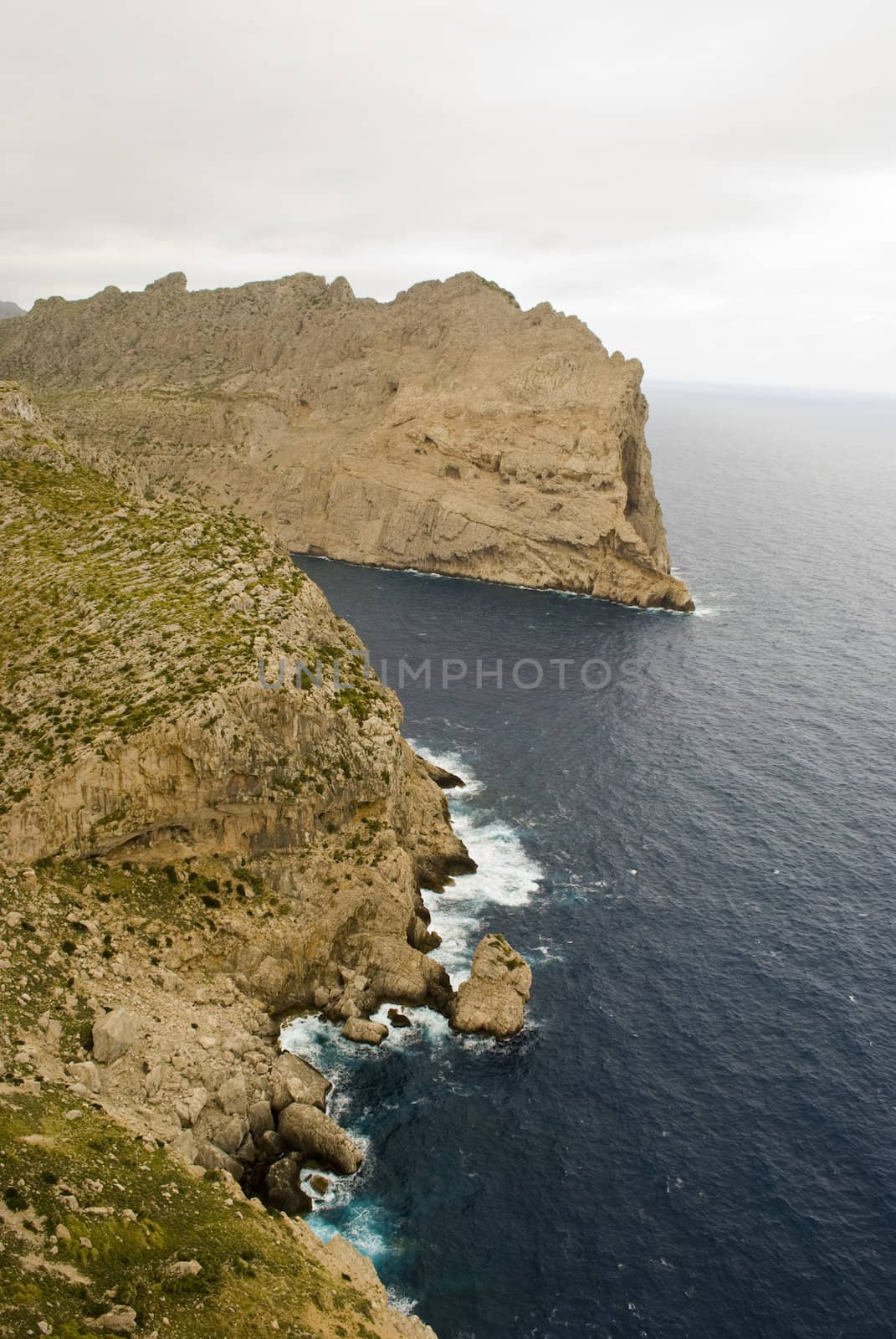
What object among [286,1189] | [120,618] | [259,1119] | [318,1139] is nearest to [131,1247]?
[286,1189]

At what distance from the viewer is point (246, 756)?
72.7m

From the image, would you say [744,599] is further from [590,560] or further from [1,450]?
[1,450]

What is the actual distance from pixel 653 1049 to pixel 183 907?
3606 centimetres

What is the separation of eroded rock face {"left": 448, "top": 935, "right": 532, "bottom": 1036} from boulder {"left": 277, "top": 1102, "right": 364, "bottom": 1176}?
46.0ft

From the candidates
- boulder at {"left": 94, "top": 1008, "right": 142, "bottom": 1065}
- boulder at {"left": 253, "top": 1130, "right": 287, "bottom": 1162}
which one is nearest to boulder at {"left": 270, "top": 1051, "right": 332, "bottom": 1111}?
boulder at {"left": 253, "top": 1130, "right": 287, "bottom": 1162}

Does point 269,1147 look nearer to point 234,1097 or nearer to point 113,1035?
point 234,1097

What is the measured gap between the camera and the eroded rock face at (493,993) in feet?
237

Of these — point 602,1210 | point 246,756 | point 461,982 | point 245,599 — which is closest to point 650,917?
point 461,982

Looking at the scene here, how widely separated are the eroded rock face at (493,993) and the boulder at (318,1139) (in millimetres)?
14022

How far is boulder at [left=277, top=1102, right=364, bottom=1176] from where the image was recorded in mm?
60406

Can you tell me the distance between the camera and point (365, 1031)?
7050cm

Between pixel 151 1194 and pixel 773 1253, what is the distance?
3526 cm

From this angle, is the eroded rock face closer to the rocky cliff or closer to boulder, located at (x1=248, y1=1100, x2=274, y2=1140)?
the rocky cliff

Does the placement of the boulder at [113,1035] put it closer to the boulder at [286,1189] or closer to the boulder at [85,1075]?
the boulder at [85,1075]
